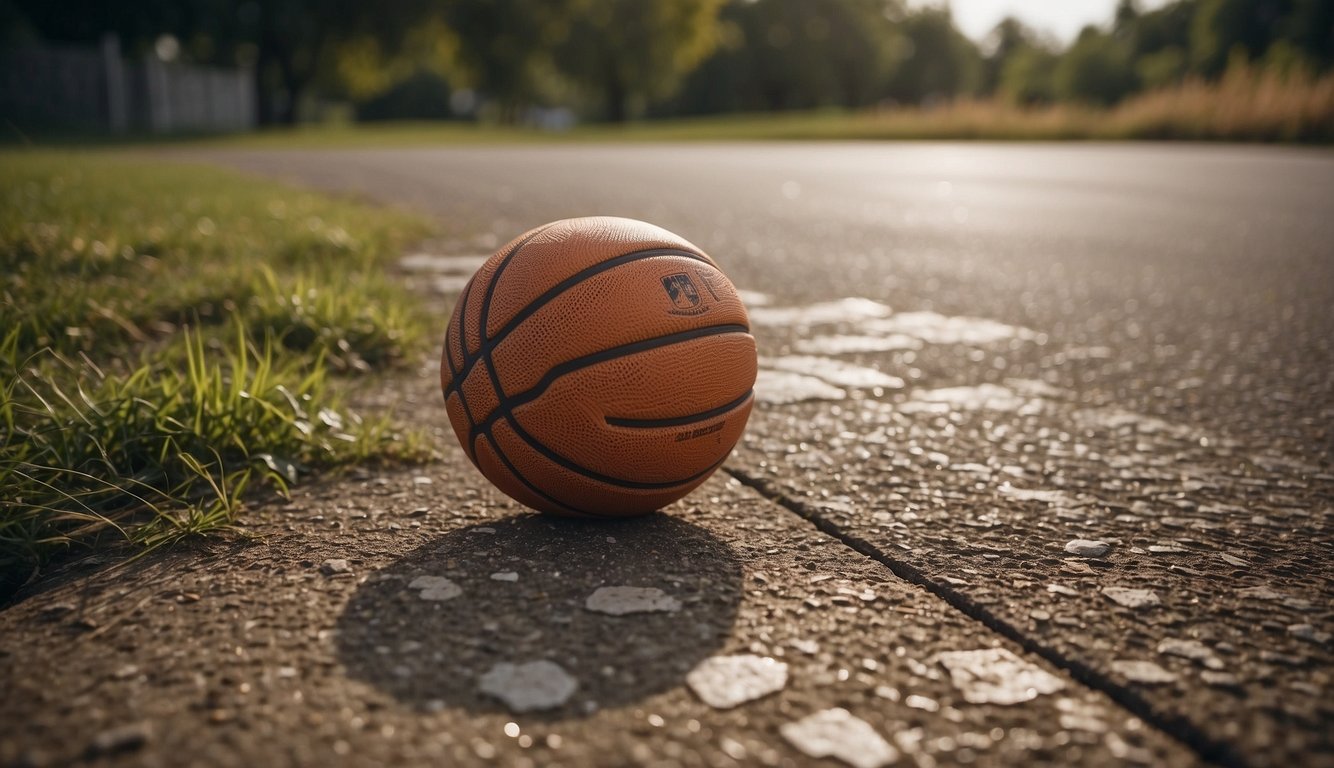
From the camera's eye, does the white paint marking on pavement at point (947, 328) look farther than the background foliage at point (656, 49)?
No

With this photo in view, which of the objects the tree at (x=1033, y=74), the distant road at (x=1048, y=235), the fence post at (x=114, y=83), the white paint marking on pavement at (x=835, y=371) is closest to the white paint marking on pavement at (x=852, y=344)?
the white paint marking on pavement at (x=835, y=371)

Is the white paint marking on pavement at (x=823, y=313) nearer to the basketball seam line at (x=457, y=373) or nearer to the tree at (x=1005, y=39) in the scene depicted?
the basketball seam line at (x=457, y=373)

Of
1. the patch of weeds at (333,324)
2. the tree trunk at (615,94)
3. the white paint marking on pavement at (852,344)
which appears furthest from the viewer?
the tree trunk at (615,94)

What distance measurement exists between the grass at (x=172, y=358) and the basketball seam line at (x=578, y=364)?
65cm

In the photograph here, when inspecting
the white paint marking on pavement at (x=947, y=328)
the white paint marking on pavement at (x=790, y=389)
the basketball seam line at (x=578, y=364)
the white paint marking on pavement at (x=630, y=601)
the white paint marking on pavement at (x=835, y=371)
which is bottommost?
the white paint marking on pavement at (x=630, y=601)

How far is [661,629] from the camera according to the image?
1.96 m

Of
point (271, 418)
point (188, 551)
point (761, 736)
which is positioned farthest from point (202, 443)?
point (761, 736)

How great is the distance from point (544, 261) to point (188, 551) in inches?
41.8

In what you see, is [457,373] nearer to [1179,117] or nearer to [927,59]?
[1179,117]

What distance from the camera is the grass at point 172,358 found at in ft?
8.13

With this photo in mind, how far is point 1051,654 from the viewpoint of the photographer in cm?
189

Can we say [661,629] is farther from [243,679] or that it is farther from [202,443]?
[202,443]

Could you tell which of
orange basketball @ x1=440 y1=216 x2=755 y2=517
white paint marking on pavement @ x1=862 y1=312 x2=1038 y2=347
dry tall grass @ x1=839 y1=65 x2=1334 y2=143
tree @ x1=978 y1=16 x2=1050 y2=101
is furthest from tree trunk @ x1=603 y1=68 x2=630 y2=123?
tree @ x1=978 y1=16 x2=1050 y2=101

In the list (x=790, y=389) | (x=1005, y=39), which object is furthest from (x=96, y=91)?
(x=1005, y=39)
